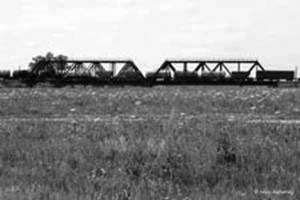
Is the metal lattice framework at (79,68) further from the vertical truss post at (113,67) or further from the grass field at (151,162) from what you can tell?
the grass field at (151,162)

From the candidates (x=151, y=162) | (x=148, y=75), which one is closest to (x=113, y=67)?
(x=148, y=75)

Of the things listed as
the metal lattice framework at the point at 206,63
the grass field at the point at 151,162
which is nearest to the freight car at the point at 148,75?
the metal lattice framework at the point at 206,63

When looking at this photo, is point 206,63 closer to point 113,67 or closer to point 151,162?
point 113,67

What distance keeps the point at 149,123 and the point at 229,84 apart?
58807 mm

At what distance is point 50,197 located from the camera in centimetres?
782

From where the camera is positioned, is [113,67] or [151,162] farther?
[113,67]

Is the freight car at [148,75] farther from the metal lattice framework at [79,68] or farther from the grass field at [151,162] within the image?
the grass field at [151,162]

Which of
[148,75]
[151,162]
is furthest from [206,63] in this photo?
[151,162]

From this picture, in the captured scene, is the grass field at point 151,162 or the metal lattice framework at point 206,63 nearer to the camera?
the grass field at point 151,162

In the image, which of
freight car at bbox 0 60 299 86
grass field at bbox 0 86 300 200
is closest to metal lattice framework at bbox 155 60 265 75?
freight car at bbox 0 60 299 86

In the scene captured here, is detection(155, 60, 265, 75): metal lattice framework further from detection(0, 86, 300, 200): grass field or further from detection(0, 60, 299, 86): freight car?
detection(0, 86, 300, 200): grass field

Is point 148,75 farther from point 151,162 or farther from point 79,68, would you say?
point 151,162

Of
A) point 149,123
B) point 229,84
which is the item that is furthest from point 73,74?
point 149,123

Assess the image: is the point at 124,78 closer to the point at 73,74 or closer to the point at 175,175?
the point at 73,74
